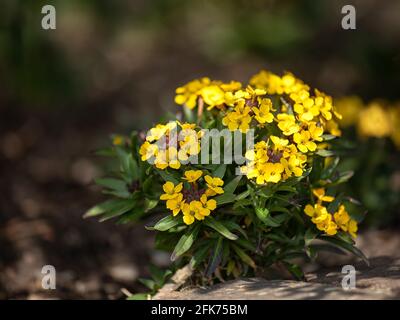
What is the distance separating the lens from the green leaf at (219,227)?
8.55ft

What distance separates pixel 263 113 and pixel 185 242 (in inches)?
25.0

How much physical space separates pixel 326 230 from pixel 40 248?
1985 millimetres

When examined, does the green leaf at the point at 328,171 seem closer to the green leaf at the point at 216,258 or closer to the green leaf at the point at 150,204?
the green leaf at the point at 216,258

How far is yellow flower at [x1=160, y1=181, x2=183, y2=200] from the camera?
261 cm

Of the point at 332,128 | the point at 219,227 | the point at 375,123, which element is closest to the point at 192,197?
the point at 219,227

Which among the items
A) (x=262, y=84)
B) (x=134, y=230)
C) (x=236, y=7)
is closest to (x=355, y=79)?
(x=236, y=7)

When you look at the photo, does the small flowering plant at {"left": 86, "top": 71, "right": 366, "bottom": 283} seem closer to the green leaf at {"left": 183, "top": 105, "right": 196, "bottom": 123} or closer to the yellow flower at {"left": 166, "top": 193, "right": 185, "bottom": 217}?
the yellow flower at {"left": 166, "top": 193, "right": 185, "bottom": 217}

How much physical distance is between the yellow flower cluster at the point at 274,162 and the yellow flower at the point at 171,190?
0.28m

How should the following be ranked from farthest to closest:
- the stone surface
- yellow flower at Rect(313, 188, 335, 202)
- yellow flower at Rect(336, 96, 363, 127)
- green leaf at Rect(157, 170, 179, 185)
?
1. yellow flower at Rect(336, 96, 363, 127)
2. yellow flower at Rect(313, 188, 335, 202)
3. green leaf at Rect(157, 170, 179, 185)
4. the stone surface

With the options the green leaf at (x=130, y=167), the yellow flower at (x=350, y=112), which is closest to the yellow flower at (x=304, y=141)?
the green leaf at (x=130, y=167)

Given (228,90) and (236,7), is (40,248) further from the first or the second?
(236,7)

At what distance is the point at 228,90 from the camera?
293 cm

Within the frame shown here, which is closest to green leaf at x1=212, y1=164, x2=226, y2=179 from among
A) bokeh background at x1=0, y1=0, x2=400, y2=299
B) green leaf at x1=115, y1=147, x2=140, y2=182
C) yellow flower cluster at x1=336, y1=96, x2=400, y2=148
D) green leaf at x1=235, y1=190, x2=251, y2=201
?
green leaf at x1=235, y1=190, x2=251, y2=201

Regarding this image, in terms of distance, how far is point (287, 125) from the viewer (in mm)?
2688
